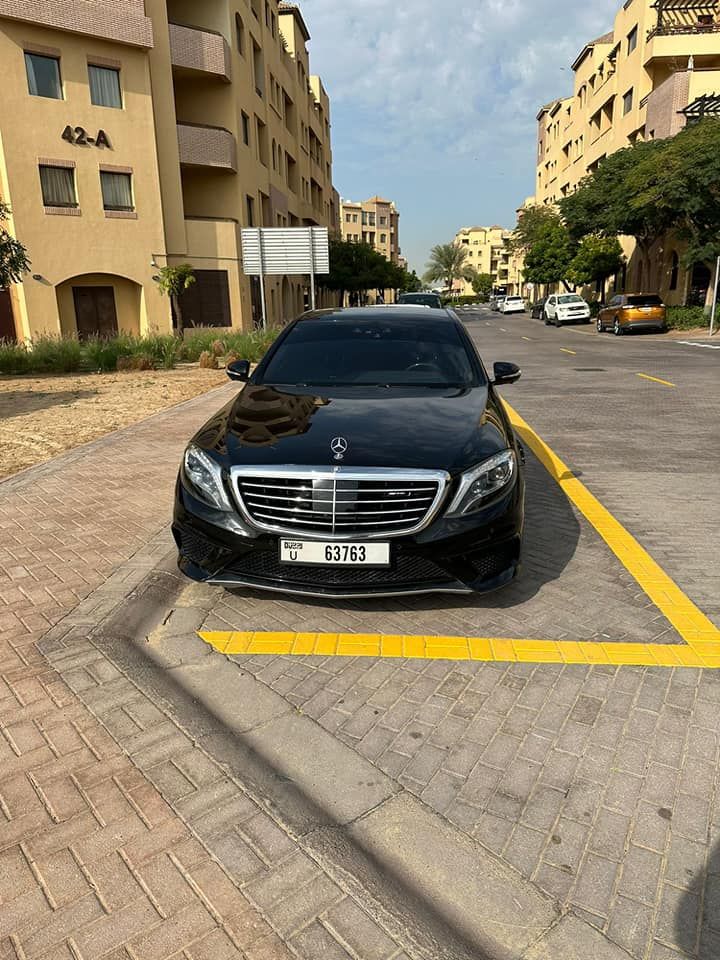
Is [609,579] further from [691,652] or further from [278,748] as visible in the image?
[278,748]

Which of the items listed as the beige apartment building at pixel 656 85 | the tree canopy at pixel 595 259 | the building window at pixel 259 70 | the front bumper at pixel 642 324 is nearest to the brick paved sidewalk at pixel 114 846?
the front bumper at pixel 642 324

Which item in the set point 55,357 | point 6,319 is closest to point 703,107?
point 55,357

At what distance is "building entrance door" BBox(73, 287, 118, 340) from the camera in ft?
84.6

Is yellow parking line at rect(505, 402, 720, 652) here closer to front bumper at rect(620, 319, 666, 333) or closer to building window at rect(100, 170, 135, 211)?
building window at rect(100, 170, 135, 211)

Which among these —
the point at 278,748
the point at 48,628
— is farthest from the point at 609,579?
the point at 48,628

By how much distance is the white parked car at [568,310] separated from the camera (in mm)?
38688

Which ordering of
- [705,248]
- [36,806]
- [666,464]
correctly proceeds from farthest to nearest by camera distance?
[705,248], [666,464], [36,806]

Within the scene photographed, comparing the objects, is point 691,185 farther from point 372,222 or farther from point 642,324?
point 372,222

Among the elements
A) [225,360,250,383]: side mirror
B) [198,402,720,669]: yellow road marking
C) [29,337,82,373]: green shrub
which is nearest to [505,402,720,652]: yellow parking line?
[198,402,720,669]: yellow road marking

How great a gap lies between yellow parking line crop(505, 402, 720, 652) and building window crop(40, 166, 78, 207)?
76.9ft

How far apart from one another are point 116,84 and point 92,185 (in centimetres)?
391

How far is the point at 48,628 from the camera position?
3559 millimetres

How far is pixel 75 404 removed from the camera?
39.8 feet

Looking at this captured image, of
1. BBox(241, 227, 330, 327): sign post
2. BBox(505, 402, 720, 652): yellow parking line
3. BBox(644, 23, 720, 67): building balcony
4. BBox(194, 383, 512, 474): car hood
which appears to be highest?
BBox(644, 23, 720, 67): building balcony
